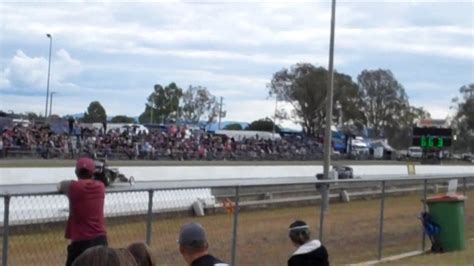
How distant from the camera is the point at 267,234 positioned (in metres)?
12.1

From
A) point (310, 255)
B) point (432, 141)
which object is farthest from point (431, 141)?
point (310, 255)

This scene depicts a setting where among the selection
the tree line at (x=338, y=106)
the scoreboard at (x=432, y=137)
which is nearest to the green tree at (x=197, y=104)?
the tree line at (x=338, y=106)

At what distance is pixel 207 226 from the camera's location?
11.5 meters

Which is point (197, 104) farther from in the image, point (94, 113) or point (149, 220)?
point (149, 220)

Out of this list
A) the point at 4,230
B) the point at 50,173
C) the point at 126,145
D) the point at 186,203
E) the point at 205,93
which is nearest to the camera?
the point at 4,230

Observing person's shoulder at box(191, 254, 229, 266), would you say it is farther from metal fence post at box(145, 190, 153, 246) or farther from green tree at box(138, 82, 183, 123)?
green tree at box(138, 82, 183, 123)

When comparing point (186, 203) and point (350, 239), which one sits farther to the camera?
point (350, 239)

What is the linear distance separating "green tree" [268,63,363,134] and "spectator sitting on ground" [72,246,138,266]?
351ft

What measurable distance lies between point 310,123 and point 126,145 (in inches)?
2431

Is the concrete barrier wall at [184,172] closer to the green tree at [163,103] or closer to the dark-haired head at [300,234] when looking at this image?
the dark-haired head at [300,234]

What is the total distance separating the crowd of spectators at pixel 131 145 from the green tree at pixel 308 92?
31.1m

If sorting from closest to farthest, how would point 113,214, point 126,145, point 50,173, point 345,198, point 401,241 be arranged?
point 113,214, point 401,241, point 345,198, point 50,173, point 126,145

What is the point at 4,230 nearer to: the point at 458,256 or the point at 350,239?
the point at 350,239

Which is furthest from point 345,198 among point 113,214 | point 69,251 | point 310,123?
point 310,123
